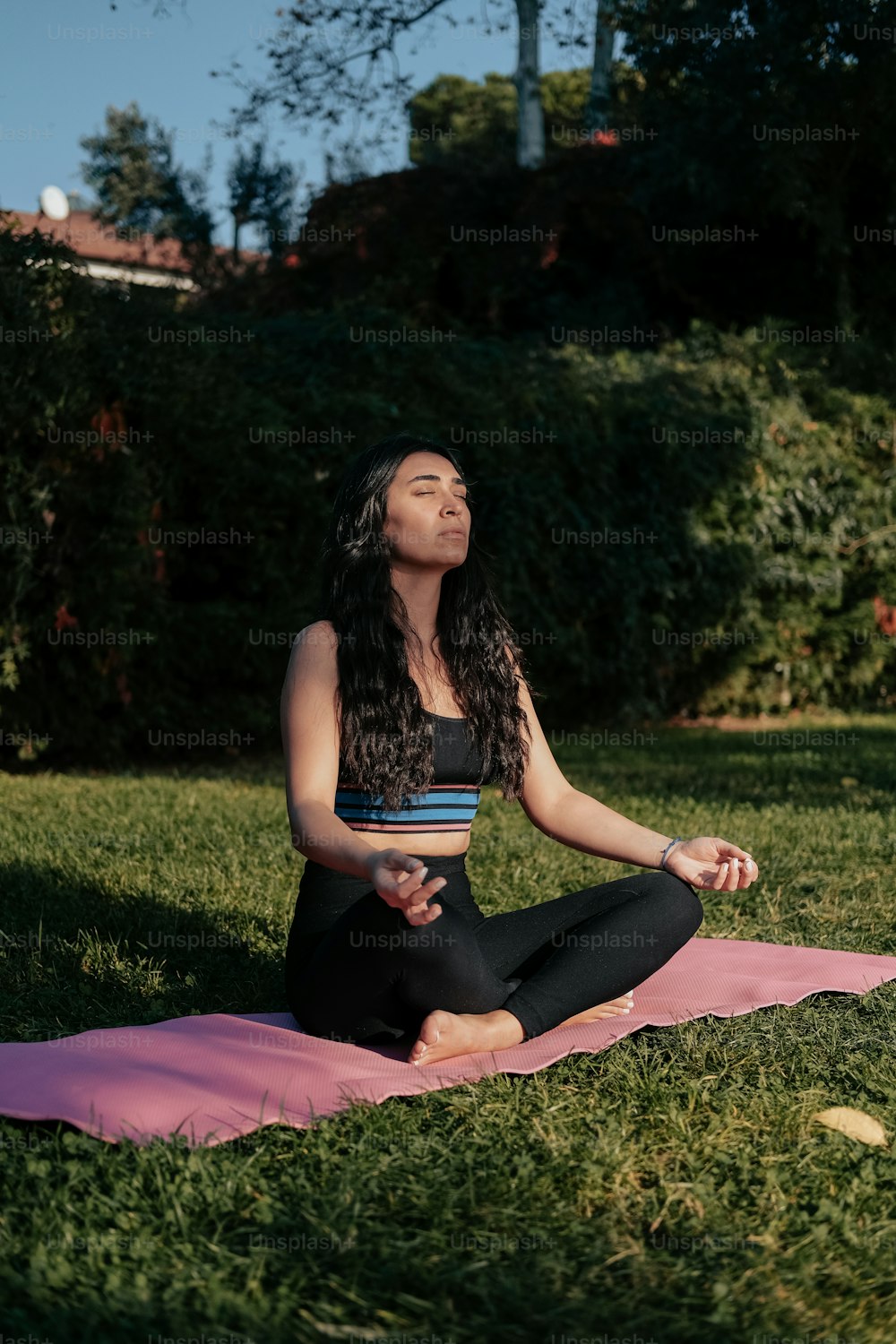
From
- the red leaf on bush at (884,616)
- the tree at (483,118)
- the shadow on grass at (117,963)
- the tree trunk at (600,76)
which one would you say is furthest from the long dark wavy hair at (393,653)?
the tree trunk at (600,76)

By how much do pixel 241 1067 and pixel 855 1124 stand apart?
1.32 m

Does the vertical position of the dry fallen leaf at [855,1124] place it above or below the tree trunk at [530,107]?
below

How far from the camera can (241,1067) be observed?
3002mm

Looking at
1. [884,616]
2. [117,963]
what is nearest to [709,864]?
[117,963]

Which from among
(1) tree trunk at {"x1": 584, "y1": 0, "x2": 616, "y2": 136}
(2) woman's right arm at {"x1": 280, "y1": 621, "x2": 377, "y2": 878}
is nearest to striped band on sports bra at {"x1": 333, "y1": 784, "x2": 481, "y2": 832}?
(2) woman's right arm at {"x1": 280, "y1": 621, "x2": 377, "y2": 878}

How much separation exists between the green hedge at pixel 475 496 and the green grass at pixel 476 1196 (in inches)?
160

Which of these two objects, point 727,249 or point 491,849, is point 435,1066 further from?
point 727,249

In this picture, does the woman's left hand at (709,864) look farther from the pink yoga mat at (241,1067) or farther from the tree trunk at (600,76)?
the tree trunk at (600,76)

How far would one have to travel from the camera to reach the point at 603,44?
1870cm

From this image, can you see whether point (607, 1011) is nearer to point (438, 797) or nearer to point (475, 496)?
point (438, 797)

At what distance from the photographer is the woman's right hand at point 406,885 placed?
2.60 meters

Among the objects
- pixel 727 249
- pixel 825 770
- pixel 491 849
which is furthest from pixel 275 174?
pixel 491 849

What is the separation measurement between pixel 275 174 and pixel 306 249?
832 centimetres

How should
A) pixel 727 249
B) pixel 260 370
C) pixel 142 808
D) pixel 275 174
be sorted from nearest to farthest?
pixel 142 808
pixel 260 370
pixel 727 249
pixel 275 174
